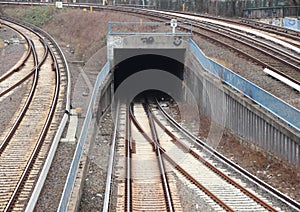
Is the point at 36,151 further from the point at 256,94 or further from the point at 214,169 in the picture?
the point at 256,94

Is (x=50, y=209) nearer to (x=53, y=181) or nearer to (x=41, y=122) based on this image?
(x=53, y=181)

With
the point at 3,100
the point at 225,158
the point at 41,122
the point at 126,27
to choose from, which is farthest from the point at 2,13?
the point at 225,158

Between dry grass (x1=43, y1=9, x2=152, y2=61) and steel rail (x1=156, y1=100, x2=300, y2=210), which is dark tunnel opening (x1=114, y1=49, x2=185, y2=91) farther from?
steel rail (x1=156, y1=100, x2=300, y2=210)

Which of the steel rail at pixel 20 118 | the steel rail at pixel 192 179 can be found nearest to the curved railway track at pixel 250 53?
the steel rail at pixel 192 179

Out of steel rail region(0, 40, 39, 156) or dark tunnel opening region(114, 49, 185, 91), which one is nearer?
steel rail region(0, 40, 39, 156)

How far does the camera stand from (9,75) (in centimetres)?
2531

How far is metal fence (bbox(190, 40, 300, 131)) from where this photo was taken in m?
14.7

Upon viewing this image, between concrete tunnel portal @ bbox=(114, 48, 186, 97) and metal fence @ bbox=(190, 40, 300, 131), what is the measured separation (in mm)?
5348

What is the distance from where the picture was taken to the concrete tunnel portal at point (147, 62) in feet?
93.7

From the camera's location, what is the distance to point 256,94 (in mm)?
16953

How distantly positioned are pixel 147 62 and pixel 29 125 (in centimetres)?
1592

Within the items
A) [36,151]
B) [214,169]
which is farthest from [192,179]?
[36,151]

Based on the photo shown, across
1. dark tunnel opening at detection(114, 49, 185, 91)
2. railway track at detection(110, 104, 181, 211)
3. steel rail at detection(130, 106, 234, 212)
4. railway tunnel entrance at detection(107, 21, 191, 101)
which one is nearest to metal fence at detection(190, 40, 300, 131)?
steel rail at detection(130, 106, 234, 212)

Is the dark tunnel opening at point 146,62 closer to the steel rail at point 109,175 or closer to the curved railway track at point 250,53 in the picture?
the curved railway track at point 250,53
